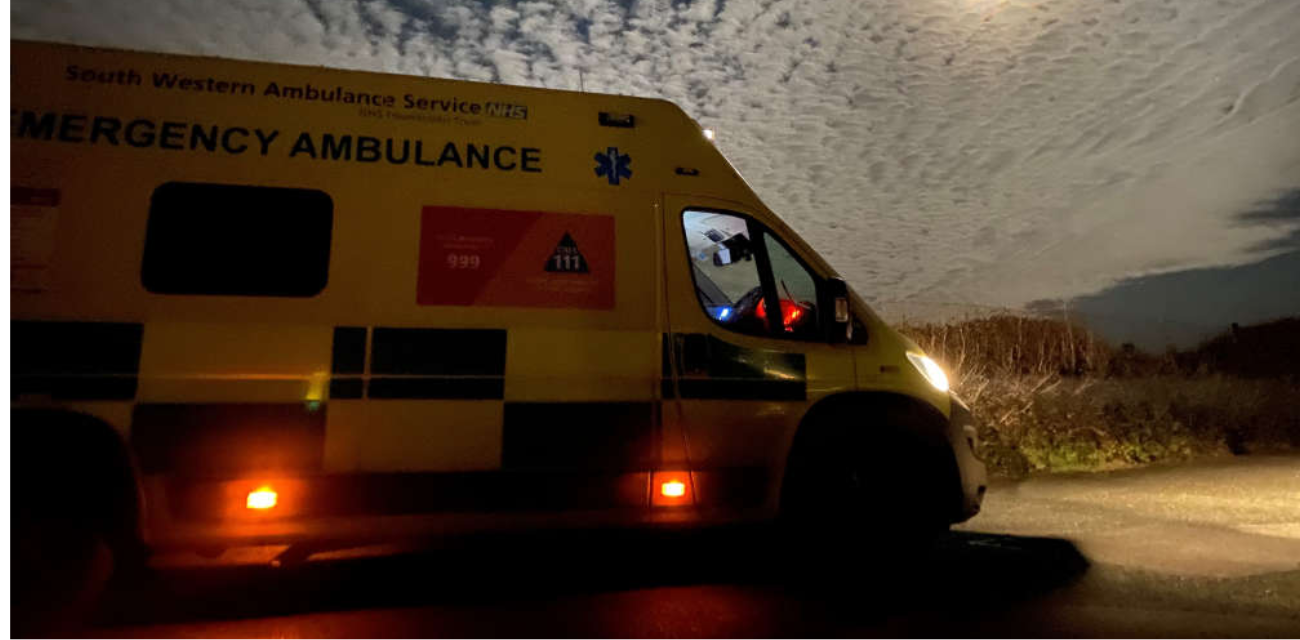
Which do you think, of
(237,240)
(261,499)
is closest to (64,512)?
(261,499)

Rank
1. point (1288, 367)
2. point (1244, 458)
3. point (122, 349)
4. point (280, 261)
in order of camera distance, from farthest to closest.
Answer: point (1288, 367) → point (1244, 458) → point (280, 261) → point (122, 349)

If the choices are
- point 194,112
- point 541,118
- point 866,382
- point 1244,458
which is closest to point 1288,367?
point 1244,458

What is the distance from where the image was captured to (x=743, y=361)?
365 cm

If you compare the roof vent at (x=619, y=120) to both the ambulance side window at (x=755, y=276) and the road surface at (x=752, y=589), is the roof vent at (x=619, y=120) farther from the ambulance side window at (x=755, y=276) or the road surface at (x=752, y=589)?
the road surface at (x=752, y=589)

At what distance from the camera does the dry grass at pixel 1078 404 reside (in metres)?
7.91

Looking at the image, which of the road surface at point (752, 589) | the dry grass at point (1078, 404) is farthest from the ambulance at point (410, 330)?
the dry grass at point (1078, 404)

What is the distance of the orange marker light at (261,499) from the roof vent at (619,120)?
2233 millimetres

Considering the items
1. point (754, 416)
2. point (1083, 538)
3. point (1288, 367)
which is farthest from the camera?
point (1288, 367)

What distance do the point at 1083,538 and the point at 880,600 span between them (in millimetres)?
2097

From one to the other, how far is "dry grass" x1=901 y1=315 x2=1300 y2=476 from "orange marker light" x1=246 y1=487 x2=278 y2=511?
21.2ft

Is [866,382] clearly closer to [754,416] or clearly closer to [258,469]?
[754,416]

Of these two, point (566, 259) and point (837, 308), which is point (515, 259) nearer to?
point (566, 259)

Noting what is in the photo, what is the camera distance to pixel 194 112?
3.30 m

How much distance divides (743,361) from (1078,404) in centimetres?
685
